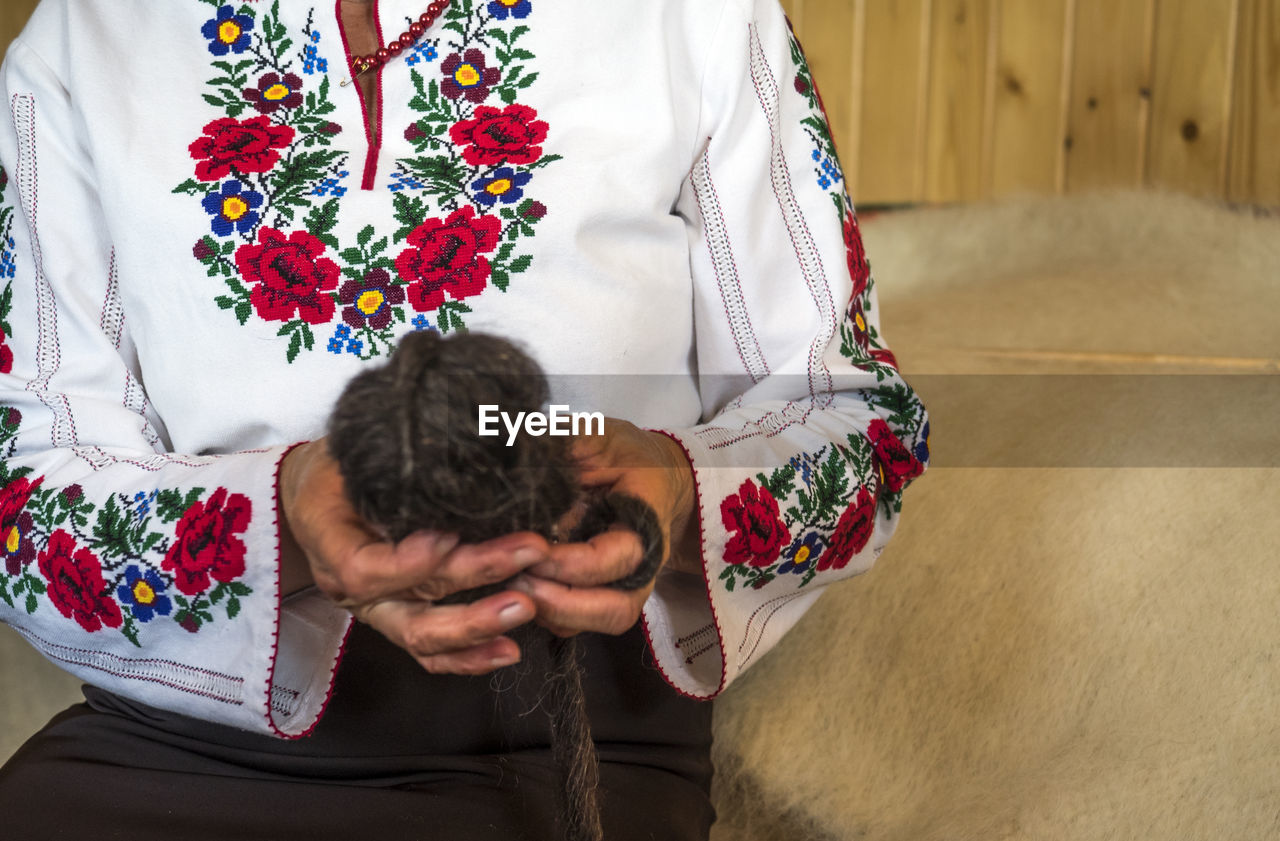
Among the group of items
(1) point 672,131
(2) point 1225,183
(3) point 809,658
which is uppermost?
(1) point 672,131

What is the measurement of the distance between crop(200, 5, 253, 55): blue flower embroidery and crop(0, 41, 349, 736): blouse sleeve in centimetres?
11

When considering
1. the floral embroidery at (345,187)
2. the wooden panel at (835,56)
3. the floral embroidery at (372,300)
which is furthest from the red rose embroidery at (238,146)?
the wooden panel at (835,56)

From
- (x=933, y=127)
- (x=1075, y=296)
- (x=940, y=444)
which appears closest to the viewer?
(x=940, y=444)

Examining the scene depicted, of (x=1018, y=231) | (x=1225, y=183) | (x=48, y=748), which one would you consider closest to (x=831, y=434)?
(x=48, y=748)

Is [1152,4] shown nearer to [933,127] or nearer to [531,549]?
[933,127]

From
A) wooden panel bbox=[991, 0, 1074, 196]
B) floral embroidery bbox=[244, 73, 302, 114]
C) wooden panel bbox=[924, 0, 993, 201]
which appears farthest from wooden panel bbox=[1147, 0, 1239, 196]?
floral embroidery bbox=[244, 73, 302, 114]

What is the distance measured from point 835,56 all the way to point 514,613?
59.9 inches

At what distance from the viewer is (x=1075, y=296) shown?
1.38 m

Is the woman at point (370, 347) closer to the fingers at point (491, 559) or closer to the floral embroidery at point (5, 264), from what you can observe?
the floral embroidery at point (5, 264)

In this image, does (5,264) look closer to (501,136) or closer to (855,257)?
(501,136)

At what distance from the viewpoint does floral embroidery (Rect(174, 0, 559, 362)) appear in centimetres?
71

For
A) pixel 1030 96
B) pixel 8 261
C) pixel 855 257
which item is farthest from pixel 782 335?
pixel 1030 96

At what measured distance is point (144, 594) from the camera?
2.15 ft

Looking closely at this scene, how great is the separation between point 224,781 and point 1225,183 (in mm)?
1539
